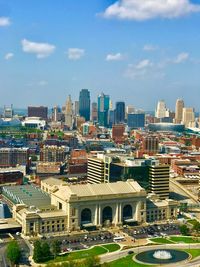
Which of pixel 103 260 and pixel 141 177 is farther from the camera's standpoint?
pixel 141 177

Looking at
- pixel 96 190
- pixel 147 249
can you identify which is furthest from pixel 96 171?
pixel 147 249

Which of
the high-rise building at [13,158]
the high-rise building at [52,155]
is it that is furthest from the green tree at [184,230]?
the high-rise building at [52,155]

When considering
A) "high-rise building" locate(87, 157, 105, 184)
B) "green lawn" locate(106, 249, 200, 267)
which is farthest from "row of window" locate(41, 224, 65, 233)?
"high-rise building" locate(87, 157, 105, 184)

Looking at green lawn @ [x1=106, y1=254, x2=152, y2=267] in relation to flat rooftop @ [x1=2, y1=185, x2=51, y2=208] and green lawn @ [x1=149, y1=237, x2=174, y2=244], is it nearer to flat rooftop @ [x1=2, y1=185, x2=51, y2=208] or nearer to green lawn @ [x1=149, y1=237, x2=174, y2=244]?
green lawn @ [x1=149, y1=237, x2=174, y2=244]

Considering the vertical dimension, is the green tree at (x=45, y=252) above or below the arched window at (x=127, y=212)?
below

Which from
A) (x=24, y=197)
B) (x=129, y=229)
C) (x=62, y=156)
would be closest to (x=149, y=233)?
(x=129, y=229)

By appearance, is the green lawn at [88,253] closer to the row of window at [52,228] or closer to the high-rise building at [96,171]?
the row of window at [52,228]

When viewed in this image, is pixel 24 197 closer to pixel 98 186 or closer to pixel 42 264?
pixel 98 186
